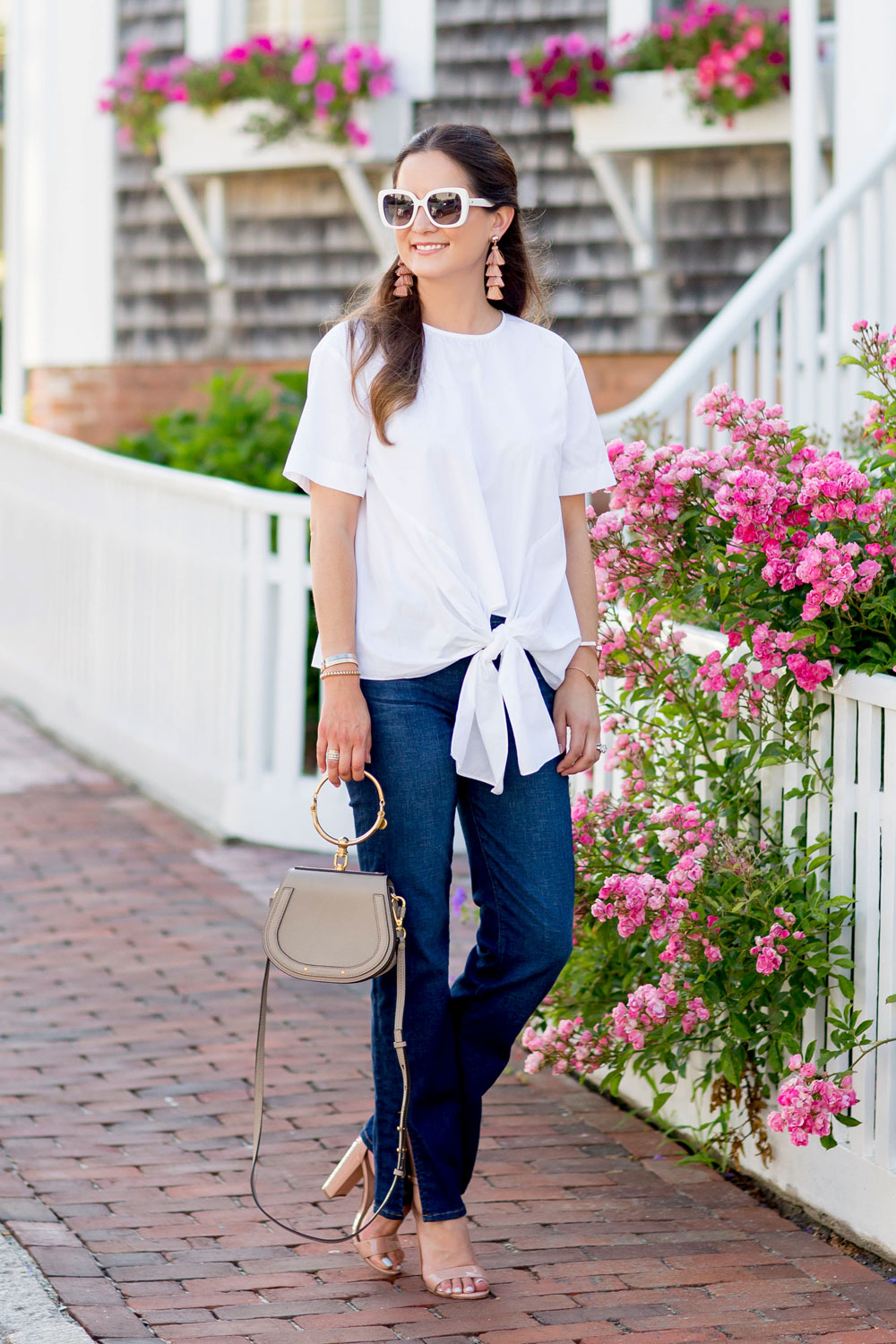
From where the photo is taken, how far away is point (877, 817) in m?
3.18

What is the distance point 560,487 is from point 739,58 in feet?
18.2

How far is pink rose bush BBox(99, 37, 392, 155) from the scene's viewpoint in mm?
9211

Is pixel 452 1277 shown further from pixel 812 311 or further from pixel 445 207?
pixel 812 311

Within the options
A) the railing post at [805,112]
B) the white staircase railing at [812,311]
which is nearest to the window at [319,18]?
the railing post at [805,112]

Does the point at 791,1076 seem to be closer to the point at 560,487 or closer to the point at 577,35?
the point at 560,487

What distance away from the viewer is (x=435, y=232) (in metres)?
2.91

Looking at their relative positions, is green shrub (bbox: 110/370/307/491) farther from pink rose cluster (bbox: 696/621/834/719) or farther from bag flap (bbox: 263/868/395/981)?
bag flap (bbox: 263/868/395/981)

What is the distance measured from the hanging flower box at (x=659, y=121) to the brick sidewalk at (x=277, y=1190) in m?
4.71

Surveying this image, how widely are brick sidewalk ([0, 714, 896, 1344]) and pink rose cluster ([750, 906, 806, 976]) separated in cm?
52

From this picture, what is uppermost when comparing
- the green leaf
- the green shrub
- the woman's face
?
the woman's face

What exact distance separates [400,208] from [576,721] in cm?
88

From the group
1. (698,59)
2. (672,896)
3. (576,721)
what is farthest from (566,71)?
(576,721)

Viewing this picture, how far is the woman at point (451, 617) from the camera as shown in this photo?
9.35 feet

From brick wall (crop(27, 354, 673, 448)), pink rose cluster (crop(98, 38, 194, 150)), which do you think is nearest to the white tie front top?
brick wall (crop(27, 354, 673, 448))
